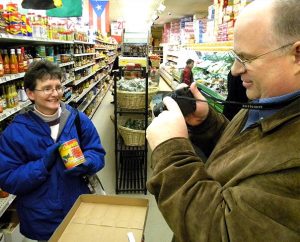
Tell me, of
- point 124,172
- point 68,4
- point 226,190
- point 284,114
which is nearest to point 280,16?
point 284,114

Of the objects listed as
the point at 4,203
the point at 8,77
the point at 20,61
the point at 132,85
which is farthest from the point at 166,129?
the point at 132,85

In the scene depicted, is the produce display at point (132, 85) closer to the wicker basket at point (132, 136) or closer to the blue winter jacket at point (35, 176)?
the wicker basket at point (132, 136)

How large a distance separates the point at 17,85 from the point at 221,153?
2.88 metres

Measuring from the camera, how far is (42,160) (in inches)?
72.9

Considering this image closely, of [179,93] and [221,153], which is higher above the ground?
[179,93]

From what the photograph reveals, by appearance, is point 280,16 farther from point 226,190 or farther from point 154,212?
point 154,212

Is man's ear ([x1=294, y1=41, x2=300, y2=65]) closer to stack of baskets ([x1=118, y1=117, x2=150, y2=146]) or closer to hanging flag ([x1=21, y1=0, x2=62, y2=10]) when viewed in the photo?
stack of baskets ([x1=118, y1=117, x2=150, y2=146])

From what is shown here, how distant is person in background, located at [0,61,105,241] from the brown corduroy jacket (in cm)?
122

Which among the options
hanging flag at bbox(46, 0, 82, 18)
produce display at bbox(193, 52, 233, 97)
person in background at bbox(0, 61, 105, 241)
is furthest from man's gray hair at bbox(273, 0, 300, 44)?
hanging flag at bbox(46, 0, 82, 18)

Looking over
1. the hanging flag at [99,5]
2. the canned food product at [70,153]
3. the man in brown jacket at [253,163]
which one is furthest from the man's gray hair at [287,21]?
the hanging flag at [99,5]

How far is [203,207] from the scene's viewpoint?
701 mm

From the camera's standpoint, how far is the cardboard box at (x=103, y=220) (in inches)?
52.3

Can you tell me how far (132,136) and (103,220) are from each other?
2444mm

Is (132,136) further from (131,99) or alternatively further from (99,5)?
(99,5)
